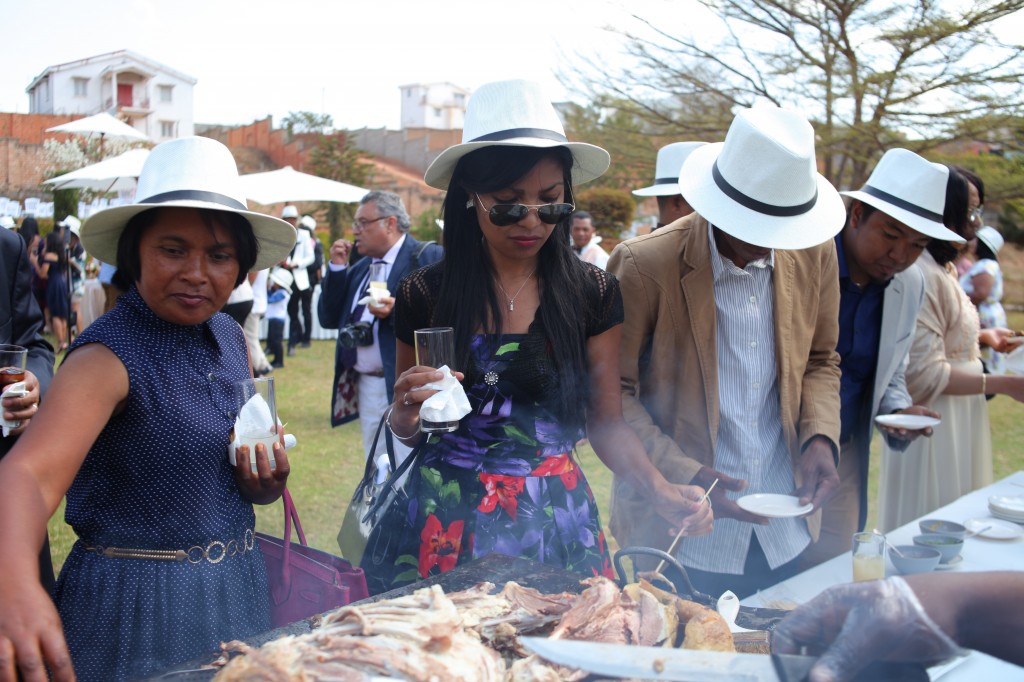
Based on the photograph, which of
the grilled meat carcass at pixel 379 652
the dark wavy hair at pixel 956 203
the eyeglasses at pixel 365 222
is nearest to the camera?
the grilled meat carcass at pixel 379 652

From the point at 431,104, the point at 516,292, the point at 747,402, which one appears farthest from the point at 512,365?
the point at 431,104

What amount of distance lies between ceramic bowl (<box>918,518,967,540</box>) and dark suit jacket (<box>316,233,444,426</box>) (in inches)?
132

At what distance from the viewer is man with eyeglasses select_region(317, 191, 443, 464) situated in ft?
17.9

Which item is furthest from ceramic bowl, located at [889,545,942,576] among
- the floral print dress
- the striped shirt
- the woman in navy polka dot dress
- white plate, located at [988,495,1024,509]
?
the woman in navy polka dot dress

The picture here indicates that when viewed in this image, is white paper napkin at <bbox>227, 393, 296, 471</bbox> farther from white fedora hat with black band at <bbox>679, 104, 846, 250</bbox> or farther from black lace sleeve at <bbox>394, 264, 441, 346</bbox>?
white fedora hat with black band at <bbox>679, 104, 846, 250</bbox>

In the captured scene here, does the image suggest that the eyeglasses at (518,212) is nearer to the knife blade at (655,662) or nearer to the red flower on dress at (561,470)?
the red flower on dress at (561,470)

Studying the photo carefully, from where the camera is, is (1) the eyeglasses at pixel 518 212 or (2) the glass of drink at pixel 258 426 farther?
(1) the eyeglasses at pixel 518 212

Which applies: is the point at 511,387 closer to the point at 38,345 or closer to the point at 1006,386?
the point at 38,345

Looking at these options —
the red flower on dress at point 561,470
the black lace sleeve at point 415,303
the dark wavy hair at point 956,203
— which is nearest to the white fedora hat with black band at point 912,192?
the dark wavy hair at point 956,203

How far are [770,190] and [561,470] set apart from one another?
122 centimetres

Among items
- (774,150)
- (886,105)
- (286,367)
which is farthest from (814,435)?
(286,367)

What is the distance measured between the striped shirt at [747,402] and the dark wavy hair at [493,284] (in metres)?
0.60

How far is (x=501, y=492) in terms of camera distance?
238cm

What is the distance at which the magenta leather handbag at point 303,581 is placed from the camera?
220 centimetres
